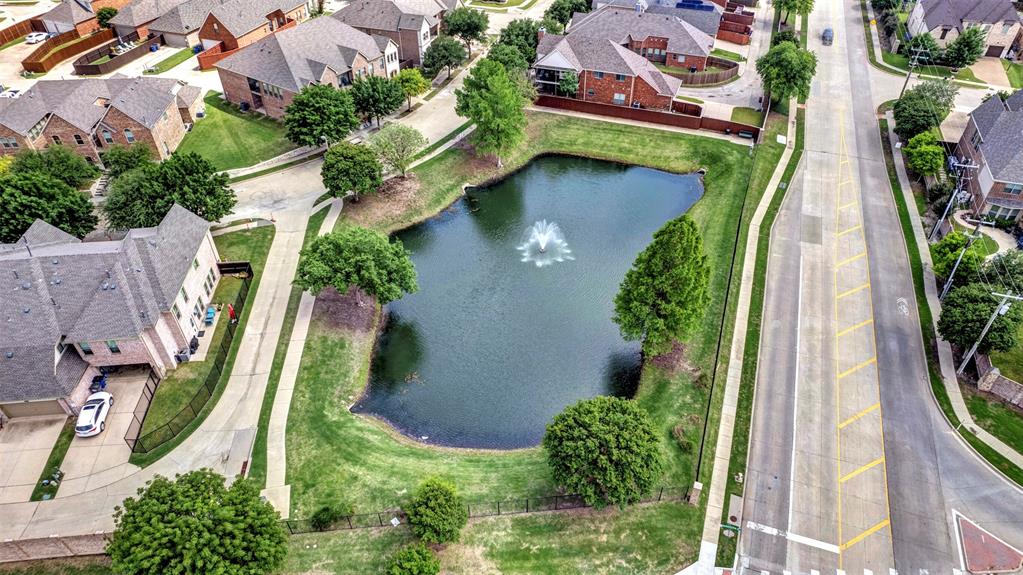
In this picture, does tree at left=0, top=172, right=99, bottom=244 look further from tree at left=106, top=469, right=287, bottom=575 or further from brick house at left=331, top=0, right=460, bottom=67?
brick house at left=331, top=0, right=460, bottom=67

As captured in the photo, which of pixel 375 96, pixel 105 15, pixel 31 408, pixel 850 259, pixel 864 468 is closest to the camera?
pixel 864 468

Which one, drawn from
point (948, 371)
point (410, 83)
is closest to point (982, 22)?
point (948, 371)

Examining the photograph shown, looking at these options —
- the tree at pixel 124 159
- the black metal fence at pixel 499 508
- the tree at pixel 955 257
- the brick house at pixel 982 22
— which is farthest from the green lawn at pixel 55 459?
the brick house at pixel 982 22

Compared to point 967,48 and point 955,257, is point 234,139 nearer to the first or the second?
point 955,257

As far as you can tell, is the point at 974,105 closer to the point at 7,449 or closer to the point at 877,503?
the point at 877,503

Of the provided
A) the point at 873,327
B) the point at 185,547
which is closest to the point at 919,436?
the point at 873,327

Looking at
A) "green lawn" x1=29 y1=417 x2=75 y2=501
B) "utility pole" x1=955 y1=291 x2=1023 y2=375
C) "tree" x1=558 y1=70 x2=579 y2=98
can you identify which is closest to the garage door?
"green lawn" x1=29 y1=417 x2=75 y2=501
